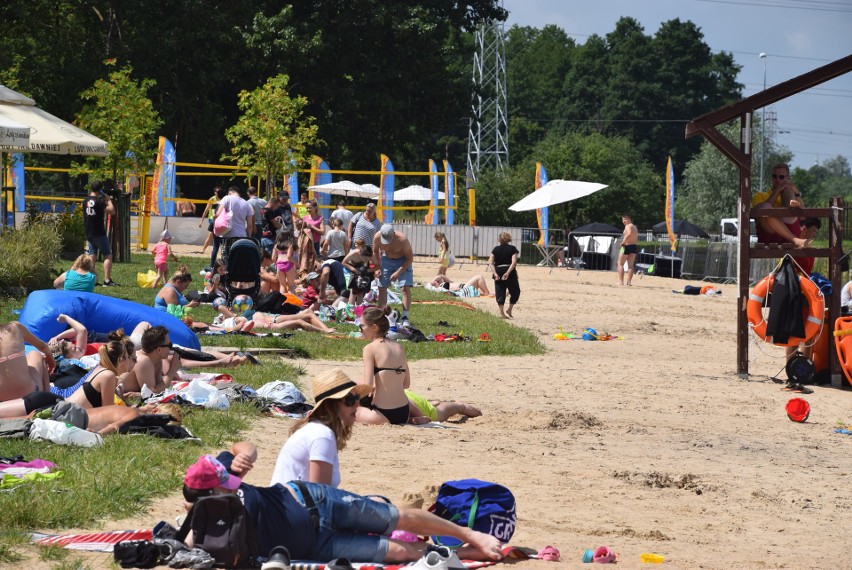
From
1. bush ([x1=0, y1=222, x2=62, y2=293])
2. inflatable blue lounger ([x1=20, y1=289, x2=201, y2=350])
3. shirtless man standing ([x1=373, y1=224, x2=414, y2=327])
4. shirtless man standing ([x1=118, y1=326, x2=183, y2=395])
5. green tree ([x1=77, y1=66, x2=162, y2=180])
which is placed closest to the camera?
shirtless man standing ([x1=118, y1=326, x2=183, y2=395])

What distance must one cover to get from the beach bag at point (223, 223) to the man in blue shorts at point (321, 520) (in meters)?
14.4

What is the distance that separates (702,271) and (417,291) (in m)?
16.8

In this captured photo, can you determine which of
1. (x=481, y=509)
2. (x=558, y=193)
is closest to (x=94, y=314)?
(x=481, y=509)

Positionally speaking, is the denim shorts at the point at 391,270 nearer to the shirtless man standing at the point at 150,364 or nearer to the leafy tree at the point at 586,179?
the shirtless man standing at the point at 150,364

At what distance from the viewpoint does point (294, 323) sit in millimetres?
16531

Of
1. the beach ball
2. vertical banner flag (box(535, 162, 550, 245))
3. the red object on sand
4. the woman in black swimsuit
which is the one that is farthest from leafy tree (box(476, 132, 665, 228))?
the woman in black swimsuit

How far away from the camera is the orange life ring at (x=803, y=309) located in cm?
1420

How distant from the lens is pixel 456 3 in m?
49.9

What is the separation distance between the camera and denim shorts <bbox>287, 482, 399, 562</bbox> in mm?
5660

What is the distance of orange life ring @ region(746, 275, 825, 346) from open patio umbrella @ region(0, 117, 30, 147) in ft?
33.5

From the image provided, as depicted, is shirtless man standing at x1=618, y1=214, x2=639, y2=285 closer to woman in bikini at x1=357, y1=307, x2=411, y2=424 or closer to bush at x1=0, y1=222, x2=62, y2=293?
bush at x1=0, y1=222, x2=62, y2=293

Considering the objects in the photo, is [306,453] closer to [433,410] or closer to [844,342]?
[433,410]

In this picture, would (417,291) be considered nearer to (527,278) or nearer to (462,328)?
(462,328)

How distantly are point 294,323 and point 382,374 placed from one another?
22.5 feet
